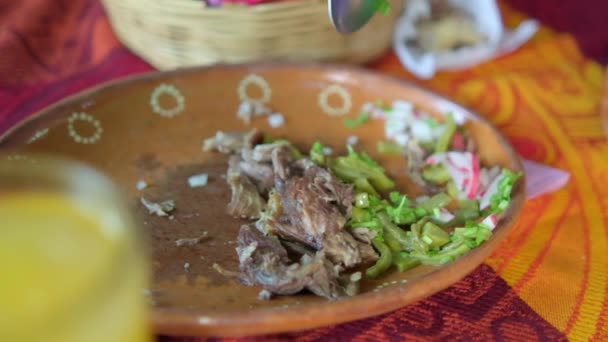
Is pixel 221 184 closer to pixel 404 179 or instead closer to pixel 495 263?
pixel 404 179

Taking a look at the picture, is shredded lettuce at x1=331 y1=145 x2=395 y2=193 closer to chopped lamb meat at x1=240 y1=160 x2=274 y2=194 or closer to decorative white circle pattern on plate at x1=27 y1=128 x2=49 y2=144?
chopped lamb meat at x1=240 y1=160 x2=274 y2=194

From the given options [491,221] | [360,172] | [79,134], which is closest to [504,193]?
[491,221]

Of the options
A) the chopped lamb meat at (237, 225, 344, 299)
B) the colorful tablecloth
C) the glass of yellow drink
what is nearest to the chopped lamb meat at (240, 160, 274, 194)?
the chopped lamb meat at (237, 225, 344, 299)

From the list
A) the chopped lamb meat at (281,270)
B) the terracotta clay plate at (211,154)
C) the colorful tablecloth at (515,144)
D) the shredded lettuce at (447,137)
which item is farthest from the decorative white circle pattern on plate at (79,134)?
the shredded lettuce at (447,137)

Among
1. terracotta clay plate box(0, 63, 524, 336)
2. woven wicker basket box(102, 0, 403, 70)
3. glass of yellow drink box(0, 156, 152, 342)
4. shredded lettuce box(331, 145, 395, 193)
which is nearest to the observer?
glass of yellow drink box(0, 156, 152, 342)

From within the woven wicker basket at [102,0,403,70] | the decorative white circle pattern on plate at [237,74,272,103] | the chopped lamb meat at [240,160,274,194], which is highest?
the woven wicker basket at [102,0,403,70]

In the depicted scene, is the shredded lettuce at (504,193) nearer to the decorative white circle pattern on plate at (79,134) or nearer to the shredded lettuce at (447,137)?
the shredded lettuce at (447,137)

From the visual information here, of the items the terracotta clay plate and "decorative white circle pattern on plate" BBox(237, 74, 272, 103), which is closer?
the terracotta clay plate
